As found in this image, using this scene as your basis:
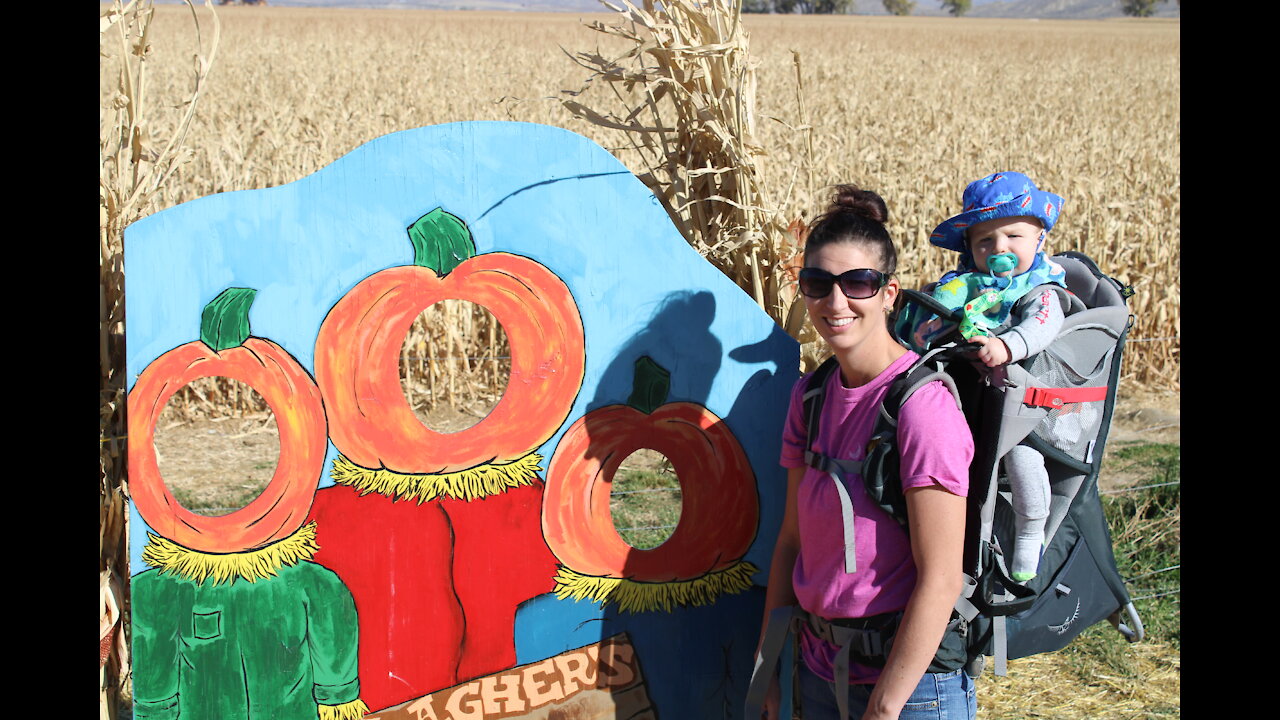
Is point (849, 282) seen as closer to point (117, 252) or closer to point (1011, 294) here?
point (1011, 294)

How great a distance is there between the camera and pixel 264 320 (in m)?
2.59

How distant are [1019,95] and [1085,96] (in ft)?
3.55

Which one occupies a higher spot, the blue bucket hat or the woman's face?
the blue bucket hat

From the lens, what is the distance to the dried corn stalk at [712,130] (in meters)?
2.94

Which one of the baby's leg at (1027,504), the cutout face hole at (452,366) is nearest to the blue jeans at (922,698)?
the baby's leg at (1027,504)

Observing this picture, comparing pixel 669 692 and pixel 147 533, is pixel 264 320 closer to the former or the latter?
pixel 147 533

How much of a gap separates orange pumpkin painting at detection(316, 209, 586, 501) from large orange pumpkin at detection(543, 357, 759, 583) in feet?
0.34

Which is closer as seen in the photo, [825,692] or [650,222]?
[825,692]

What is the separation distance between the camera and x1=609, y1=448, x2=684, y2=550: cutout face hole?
559cm

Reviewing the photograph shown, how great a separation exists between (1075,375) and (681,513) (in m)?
1.09

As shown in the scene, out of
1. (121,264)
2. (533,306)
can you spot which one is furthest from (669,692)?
(121,264)

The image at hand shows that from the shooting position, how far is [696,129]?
3037 mm

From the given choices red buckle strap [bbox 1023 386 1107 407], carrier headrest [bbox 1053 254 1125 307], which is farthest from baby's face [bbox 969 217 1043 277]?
red buckle strap [bbox 1023 386 1107 407]

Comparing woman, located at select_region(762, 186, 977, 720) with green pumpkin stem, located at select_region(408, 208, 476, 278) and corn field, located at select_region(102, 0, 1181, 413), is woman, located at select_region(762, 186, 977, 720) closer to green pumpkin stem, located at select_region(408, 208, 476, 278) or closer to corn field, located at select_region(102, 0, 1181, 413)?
corn field, located at select_region(102, 0, 1181, 413)
